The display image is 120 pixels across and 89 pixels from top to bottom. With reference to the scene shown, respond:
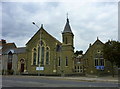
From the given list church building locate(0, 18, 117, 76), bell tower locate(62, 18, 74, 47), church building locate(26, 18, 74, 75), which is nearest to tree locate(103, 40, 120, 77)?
church building locate(0, 18, 117, 76)

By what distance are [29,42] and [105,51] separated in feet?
79.7

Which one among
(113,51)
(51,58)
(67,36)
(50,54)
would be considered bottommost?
(51,58)

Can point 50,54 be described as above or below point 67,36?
below

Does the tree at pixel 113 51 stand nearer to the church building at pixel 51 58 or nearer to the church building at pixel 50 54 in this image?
the church building at pixel 51 58

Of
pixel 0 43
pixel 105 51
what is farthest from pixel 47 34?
pixel 0 43

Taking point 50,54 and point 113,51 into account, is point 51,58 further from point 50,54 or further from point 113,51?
point 113,51

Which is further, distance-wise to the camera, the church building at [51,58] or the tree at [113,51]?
the church building at [51,58]

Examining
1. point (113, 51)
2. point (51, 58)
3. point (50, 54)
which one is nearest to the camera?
point (113, 51)

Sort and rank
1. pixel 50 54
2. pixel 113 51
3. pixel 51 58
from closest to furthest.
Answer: pixel 113 51, pixel 51 58, pixel 50 54

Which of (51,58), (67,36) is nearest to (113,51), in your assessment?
(67,36)

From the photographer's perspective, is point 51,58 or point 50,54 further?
point 50,54

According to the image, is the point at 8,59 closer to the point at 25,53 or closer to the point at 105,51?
the point at 25,53

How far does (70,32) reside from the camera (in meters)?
53.9

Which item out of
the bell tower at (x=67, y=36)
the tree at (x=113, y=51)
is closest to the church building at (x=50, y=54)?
the bell tower at (x=67, y=36)
